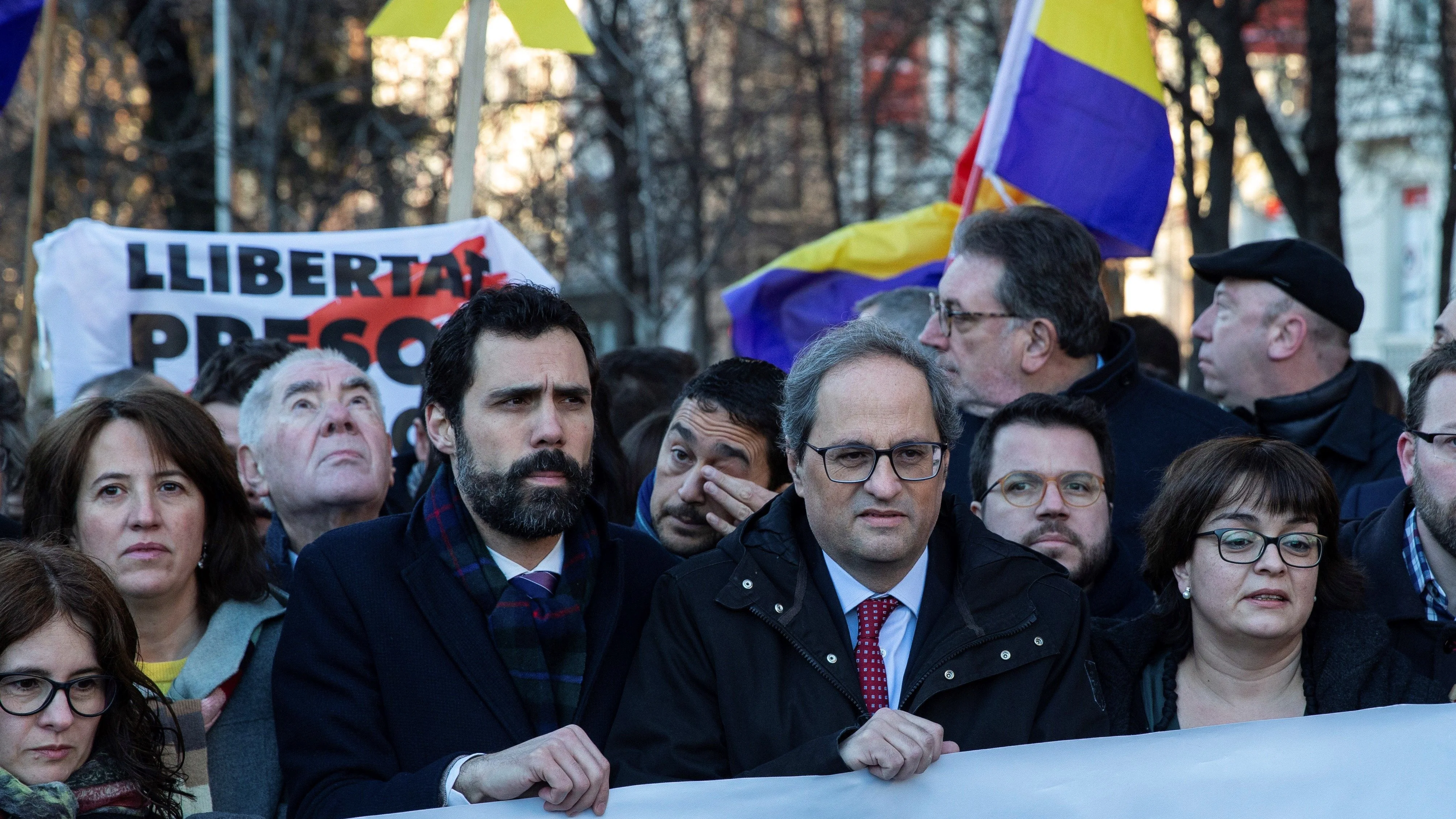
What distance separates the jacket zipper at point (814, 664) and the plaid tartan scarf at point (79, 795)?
1.26 m

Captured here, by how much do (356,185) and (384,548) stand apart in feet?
40.5

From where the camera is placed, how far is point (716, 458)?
4.23 metres

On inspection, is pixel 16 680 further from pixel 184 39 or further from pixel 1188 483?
pixel 184 39

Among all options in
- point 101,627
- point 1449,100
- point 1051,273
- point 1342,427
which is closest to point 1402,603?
point 1342,427

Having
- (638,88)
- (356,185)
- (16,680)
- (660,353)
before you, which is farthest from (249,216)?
(16,680)

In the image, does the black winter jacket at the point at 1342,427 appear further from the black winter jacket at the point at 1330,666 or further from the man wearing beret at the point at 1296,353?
the black winter jacket at the point at 1330,666

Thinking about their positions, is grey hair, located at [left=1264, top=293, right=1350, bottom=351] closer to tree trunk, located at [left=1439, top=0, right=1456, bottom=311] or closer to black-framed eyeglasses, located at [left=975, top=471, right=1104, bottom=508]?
black-framed eyeglasses, located at [left=975, top=471, right=1104, bottom=508]

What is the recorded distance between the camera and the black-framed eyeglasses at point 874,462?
312 centimetres

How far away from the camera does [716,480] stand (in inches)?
162

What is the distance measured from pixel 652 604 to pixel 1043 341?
212cm

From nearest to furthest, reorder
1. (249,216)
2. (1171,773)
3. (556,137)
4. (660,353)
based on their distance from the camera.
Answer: (1171,773)
(660,353)
(556,137)
(249,216)

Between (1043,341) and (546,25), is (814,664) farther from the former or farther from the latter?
(546,25)

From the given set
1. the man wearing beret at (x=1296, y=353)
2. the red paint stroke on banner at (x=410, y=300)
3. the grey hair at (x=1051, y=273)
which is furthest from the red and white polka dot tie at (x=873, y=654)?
the red paint stroke on banner at (x=410, y=300)

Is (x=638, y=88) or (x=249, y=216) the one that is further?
(x=249, y=216)
